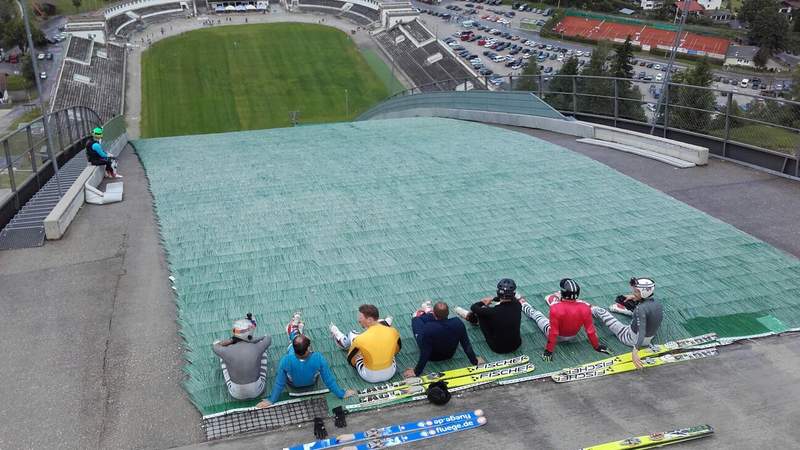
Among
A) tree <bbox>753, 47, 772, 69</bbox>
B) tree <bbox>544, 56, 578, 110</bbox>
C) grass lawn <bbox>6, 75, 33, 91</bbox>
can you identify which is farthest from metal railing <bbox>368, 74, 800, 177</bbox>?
tree <bbox>753, 47, 772, 69</bbox>

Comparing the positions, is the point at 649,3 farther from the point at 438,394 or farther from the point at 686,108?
the point at 438,394

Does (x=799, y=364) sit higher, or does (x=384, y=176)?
(x=384, y=176)

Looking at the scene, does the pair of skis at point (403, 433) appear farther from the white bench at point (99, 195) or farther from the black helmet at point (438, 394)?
the white bench at point (99, 195)

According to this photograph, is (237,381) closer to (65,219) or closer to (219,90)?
(65,219)

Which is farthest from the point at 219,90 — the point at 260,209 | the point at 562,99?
the point at 260,209

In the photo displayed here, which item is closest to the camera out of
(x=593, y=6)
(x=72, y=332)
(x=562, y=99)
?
(x=72, y=332)

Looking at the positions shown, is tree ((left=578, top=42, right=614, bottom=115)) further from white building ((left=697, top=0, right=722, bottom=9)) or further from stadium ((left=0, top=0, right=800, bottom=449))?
white building ((left=697, top=0, right=722, bottom=9))

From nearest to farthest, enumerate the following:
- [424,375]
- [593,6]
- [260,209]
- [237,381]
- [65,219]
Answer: [237,381]
[424,375]
[65,219]
[260,209]
[593,6]

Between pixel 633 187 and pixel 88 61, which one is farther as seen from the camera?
pixel 88 61
